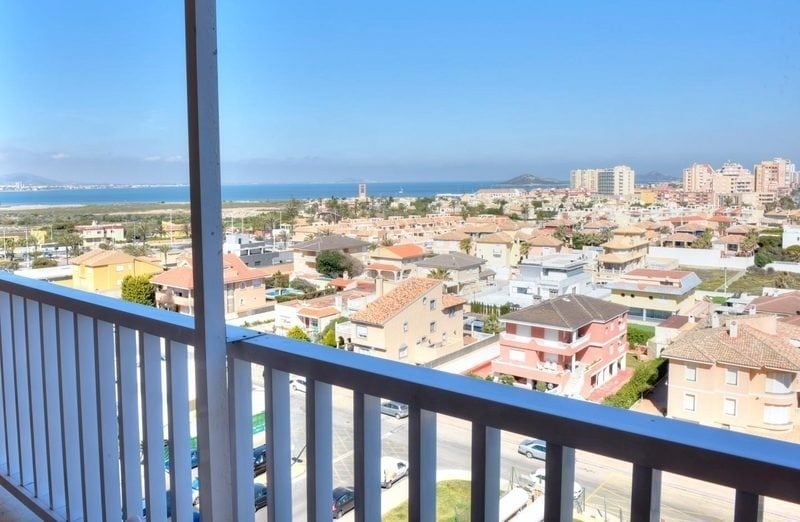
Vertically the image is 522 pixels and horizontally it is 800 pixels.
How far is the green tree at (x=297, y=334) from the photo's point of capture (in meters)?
1.28

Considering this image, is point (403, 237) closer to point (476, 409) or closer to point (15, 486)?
point (476, 409)

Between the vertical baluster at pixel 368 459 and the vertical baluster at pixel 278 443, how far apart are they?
0.22m

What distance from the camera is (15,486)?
85.2 inches

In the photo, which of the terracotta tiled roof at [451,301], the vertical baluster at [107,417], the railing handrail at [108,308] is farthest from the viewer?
the vertical baluster at [107,417]

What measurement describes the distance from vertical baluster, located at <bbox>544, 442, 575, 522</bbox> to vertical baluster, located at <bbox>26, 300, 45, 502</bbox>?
176 cm

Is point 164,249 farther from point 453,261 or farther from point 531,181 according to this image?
point 531,181

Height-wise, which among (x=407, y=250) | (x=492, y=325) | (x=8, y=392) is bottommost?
(x=8, y=392)

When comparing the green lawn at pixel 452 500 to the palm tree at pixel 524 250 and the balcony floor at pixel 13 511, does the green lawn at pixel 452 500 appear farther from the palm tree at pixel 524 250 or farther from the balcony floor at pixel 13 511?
the balcony floor at pixel 13 511

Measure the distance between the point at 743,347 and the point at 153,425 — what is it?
1.40 m

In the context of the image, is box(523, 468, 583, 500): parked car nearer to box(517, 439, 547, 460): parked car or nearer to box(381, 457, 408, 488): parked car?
box(517, 439, 547, 460): parked car

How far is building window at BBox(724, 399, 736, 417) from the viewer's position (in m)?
0.79

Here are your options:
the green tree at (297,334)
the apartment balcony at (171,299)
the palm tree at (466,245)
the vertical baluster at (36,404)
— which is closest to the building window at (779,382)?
the palm tree at (466,245)

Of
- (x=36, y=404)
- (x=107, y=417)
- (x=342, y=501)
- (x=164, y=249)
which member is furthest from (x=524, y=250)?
(x=36, y=404)

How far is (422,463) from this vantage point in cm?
107
